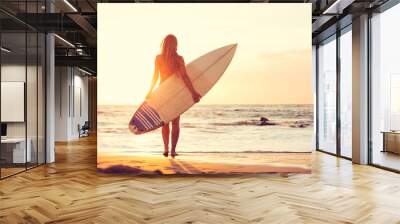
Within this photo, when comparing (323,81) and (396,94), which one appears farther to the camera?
(323,81)

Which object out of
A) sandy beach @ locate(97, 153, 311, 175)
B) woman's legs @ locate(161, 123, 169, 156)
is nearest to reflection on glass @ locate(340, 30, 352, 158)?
sandy beach @ locate(97, 153, 311, 175)

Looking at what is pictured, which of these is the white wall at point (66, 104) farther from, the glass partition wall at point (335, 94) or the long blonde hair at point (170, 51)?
the long blonde hair at point (170, 51)

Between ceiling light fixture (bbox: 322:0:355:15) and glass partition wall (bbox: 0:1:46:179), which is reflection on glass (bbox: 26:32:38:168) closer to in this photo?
glass partition wall (bbox: 0:1:46:179)

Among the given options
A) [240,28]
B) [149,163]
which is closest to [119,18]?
[240,28]

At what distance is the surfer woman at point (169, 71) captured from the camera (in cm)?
666

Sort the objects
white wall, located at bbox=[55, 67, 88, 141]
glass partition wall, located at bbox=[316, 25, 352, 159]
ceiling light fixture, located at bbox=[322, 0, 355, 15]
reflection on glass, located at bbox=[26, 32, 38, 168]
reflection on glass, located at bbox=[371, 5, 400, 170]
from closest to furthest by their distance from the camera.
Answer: ceiling light fixture, located at bbox=[322, 0, 355, 15] < reflection on glass, located at bbox=[371, 5, 400, 170] < reflection on glass, located at bbox=[26, 32, 38, 168] < glass partition wall, located at bbox=[316, 25, 352, 159] < white wall, located at bbox=[55, 67, 88, 141]

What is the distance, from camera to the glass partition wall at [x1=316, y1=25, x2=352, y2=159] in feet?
29.5

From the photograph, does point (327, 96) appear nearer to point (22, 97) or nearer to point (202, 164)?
point (202, 164)

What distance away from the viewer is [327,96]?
10.6 meters

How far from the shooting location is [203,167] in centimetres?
664

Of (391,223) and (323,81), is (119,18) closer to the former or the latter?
(391,223)

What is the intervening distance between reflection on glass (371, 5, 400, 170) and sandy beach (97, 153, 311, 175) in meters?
2.03

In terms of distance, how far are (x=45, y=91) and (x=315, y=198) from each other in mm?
6040

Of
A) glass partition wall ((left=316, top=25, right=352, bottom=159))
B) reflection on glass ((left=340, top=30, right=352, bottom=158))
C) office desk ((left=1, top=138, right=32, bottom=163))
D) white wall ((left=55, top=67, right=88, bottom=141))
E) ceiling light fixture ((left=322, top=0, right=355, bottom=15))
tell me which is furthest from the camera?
white wall ((left=55, top=67, right=88, bottom=141))
